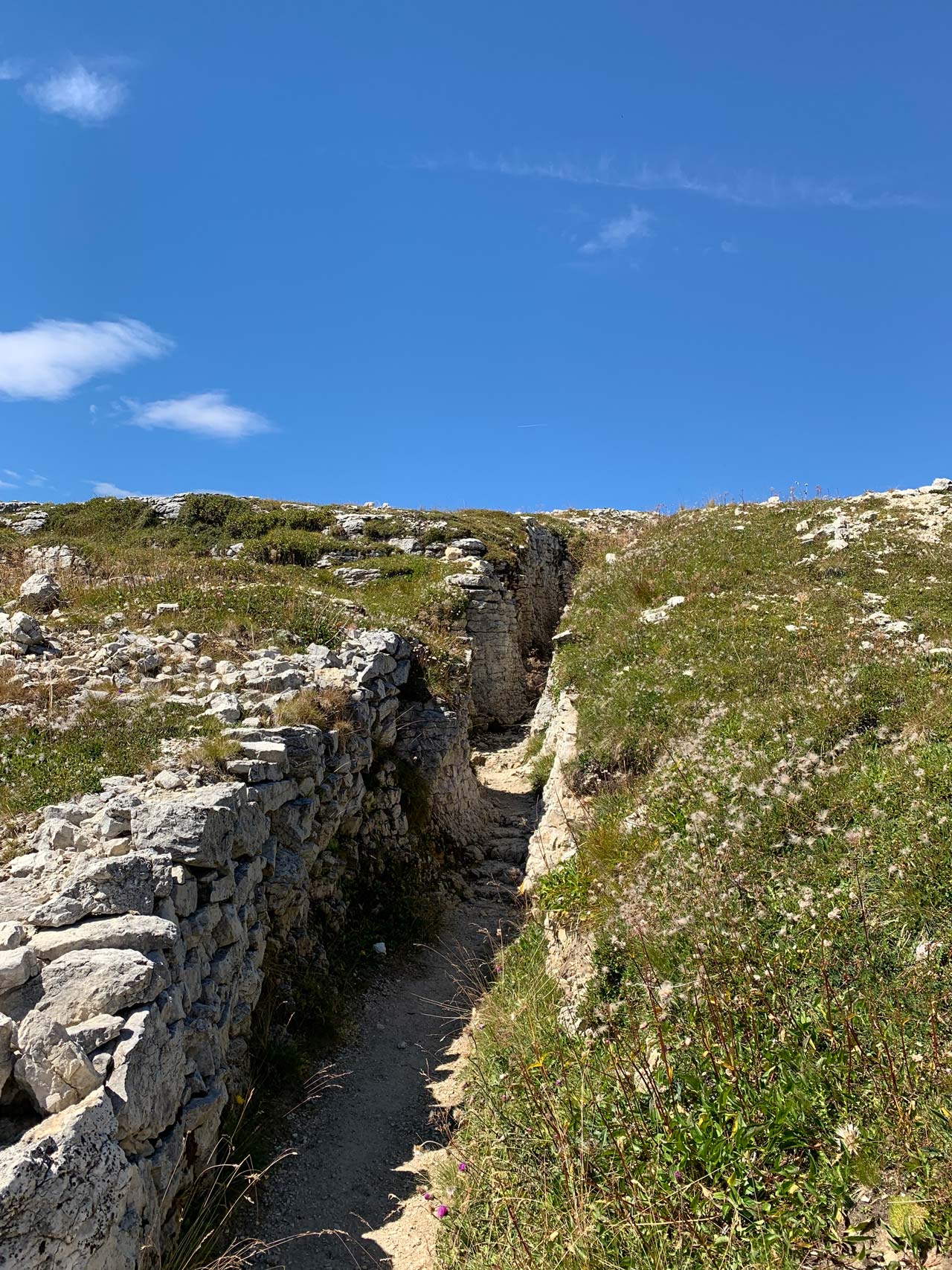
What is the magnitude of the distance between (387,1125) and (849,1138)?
5911mm

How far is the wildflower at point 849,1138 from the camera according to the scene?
5.19 m

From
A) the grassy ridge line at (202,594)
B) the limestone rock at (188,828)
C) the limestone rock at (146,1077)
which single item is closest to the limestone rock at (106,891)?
the limestone rock at (188,828)

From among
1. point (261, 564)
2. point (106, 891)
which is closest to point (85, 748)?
point (106, 891)

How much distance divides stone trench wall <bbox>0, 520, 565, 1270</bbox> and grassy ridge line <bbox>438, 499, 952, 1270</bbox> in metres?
2.78

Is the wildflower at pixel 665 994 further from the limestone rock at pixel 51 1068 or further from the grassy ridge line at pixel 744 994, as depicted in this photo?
the limestone rock at pixel 51 1068

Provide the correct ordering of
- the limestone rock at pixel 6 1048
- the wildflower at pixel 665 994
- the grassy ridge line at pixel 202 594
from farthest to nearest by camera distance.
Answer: the grassy ridge line at pixel 202 594 < the wildflower at pixel 665 994 < the limestone rock at pixel 6 1048

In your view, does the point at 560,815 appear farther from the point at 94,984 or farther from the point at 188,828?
the point at 94,984

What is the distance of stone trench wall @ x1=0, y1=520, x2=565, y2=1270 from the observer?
5.16 meters

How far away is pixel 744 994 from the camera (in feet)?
21.8

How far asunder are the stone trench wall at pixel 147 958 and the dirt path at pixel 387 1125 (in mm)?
1229

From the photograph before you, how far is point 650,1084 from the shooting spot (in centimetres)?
622

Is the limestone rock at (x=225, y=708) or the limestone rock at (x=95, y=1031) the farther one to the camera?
the limestone rock at (x=225, y=708)

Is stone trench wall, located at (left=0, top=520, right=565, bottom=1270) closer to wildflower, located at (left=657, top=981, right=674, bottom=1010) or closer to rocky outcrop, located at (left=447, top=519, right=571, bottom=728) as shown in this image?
wildflower, located at (left=657, top=981, right=674, bottom=1010)

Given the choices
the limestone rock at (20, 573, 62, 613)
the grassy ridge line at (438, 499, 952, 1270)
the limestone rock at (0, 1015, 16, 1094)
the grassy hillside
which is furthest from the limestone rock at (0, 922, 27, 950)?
the limestone rock at (20, 573, 62, 613)
